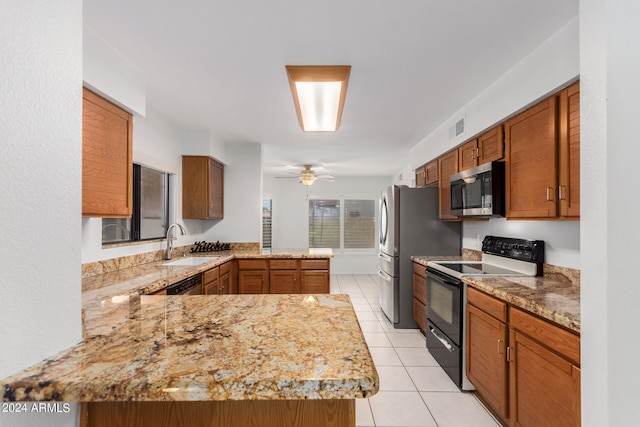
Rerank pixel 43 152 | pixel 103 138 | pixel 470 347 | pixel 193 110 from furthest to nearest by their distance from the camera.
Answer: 1. pixel 193 110
2. pixel 470 347
3. pixel 103 138
4. pixel 43 152

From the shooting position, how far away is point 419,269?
11.5 feet

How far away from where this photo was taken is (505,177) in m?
2.35

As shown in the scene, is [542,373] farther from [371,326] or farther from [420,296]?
[371,326]

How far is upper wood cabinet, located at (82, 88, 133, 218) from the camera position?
70.1 inches

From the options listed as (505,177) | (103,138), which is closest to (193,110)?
(103,138)

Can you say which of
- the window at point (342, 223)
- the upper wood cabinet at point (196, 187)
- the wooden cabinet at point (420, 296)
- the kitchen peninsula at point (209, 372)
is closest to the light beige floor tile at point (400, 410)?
the wooden cabinet at point (420, 296)

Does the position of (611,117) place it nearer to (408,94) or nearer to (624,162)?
(624,162)

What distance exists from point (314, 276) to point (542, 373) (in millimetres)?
2572

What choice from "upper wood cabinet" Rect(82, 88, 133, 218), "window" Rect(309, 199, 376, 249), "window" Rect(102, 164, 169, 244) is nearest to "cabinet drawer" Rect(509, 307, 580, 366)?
"upper wood cabinet" Rect(82, 88, 133, 218)

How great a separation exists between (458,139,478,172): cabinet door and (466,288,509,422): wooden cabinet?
1.24 metres

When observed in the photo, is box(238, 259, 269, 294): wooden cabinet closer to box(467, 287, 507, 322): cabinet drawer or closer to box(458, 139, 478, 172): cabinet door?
box(467, 287, 507, 322): cabinet drawer

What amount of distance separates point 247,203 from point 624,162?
397 cm

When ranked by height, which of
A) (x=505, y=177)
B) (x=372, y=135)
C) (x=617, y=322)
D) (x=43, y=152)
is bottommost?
(x=617, y=322)

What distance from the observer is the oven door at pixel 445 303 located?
2396mm
